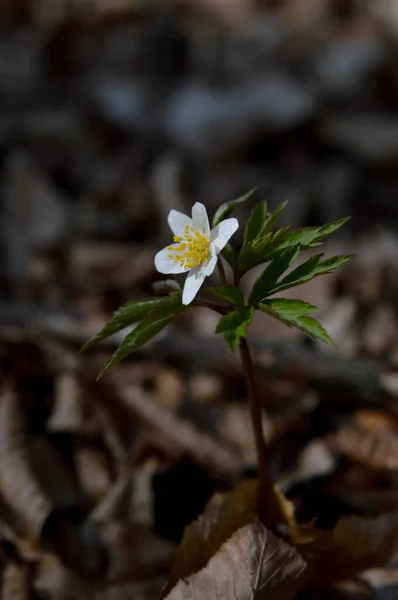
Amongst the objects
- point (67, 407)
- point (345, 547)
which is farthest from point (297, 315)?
point (67, 407)

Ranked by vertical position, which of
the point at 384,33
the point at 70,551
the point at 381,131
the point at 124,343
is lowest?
the point at 70,551

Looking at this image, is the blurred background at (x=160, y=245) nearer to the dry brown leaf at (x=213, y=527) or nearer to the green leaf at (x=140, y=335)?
the dry brown leaf at (x=213, y=527)

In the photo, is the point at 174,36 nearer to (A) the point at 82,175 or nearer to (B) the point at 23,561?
(A) the point at 82,175

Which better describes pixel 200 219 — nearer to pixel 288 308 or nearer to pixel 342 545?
pixel 288 308

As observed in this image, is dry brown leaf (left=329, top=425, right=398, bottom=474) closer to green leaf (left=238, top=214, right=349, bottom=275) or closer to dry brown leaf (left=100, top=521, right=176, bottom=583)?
dry brown leaf (left=100, top=521, right=176, bottom=583)

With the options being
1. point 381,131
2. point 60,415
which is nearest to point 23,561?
point 60,415

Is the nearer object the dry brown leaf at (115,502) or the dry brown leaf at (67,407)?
the dry brown leaf at (115,502)

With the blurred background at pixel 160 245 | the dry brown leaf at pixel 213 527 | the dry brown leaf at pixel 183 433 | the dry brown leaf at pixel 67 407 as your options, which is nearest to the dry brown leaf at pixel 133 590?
the blurred background at pixel 160 245
